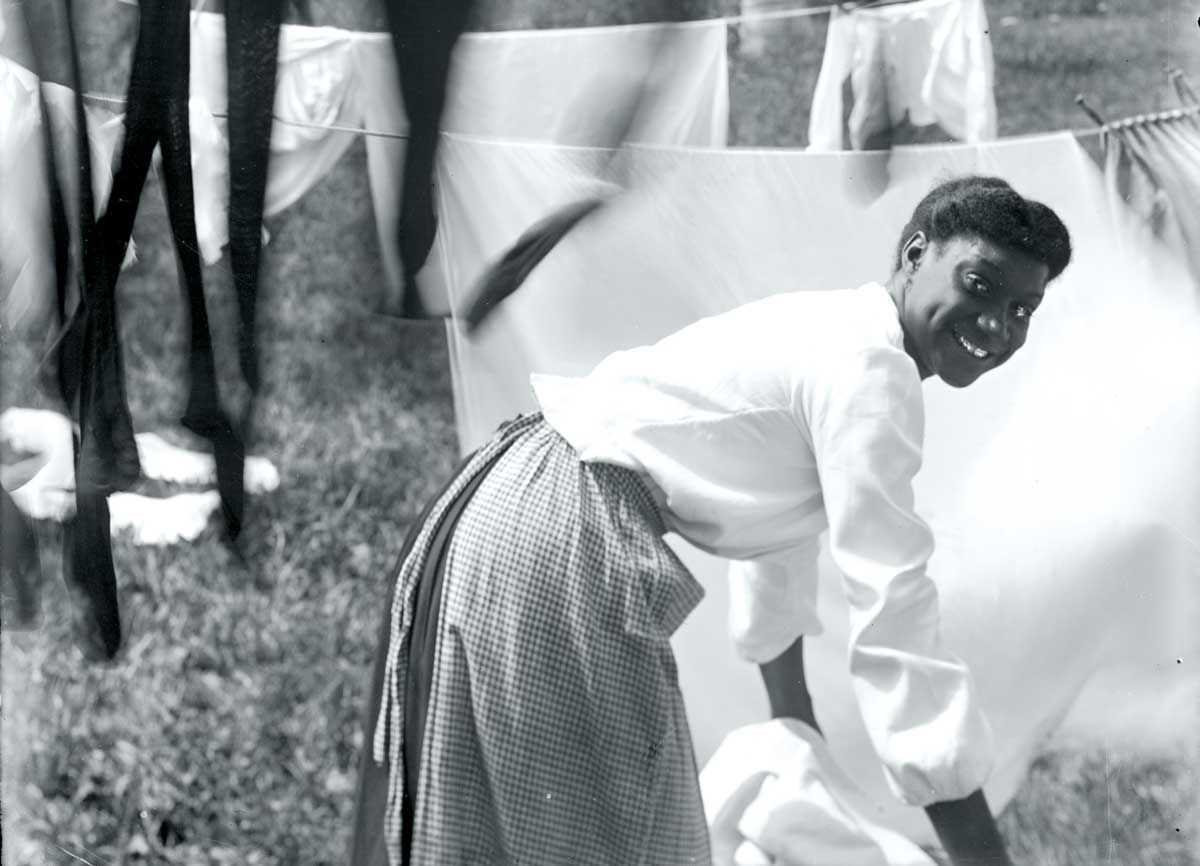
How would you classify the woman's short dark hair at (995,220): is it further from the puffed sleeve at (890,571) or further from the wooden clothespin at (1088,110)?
the puffed sleeve at (890,571)

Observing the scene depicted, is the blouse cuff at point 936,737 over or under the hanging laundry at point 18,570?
over

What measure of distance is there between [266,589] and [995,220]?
4.90ft

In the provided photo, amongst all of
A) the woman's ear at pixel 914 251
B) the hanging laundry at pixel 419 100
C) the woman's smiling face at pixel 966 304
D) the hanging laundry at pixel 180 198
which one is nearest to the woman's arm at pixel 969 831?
the woman's smiling face at pixel 966 304

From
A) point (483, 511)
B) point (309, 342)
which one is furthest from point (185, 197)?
point (483, 511)

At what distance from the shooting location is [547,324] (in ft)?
8.71

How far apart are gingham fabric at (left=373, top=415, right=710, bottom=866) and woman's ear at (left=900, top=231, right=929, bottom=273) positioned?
55 cm

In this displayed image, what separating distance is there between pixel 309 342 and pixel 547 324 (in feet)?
1.57

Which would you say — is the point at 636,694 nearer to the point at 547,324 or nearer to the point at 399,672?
the point at 399,672

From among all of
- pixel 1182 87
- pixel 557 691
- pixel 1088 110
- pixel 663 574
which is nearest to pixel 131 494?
pixel 557 691

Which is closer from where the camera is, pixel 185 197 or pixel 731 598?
pixel 731 598

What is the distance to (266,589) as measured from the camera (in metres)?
2.87

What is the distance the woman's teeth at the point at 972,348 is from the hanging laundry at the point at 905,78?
361 millimetres

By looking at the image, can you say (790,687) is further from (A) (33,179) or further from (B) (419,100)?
(A) (33,179)

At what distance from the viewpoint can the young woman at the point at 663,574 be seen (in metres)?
2.20
